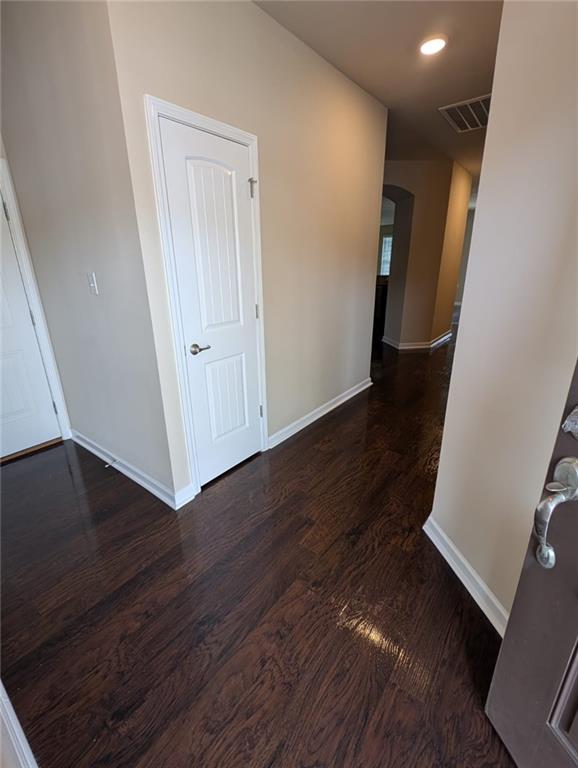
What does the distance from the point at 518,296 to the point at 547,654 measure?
3.43 ft

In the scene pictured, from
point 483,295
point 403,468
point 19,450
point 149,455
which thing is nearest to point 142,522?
point 149,455

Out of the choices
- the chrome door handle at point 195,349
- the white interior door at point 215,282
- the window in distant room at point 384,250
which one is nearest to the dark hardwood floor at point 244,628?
the white interior door at point 215,282

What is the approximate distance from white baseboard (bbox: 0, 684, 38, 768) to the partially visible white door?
7.10 ft

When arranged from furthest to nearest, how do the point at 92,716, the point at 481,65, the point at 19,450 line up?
the point at 19,450
the point at 481,65
the point at 92,716

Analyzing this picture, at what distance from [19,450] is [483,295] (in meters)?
3.33

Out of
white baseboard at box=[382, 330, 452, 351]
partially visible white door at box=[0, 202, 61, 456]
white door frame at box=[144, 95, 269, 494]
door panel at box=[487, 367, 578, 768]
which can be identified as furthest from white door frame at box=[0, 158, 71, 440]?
white baseboard at box=[382, 330, 452, 351]

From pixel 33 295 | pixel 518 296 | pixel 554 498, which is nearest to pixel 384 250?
pixel 33 295

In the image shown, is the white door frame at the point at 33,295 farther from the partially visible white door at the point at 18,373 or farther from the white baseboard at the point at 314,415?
the white baseboard at the point at 314,415

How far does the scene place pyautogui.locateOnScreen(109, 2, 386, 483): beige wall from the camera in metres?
1.59

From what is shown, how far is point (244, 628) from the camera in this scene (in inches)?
56.4

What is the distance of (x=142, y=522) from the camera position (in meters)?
2.03

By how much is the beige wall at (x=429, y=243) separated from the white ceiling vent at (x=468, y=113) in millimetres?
1248

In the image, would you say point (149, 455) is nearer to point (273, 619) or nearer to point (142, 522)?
point (142, 522)

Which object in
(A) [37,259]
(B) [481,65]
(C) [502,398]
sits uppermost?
(B) [481,65]
